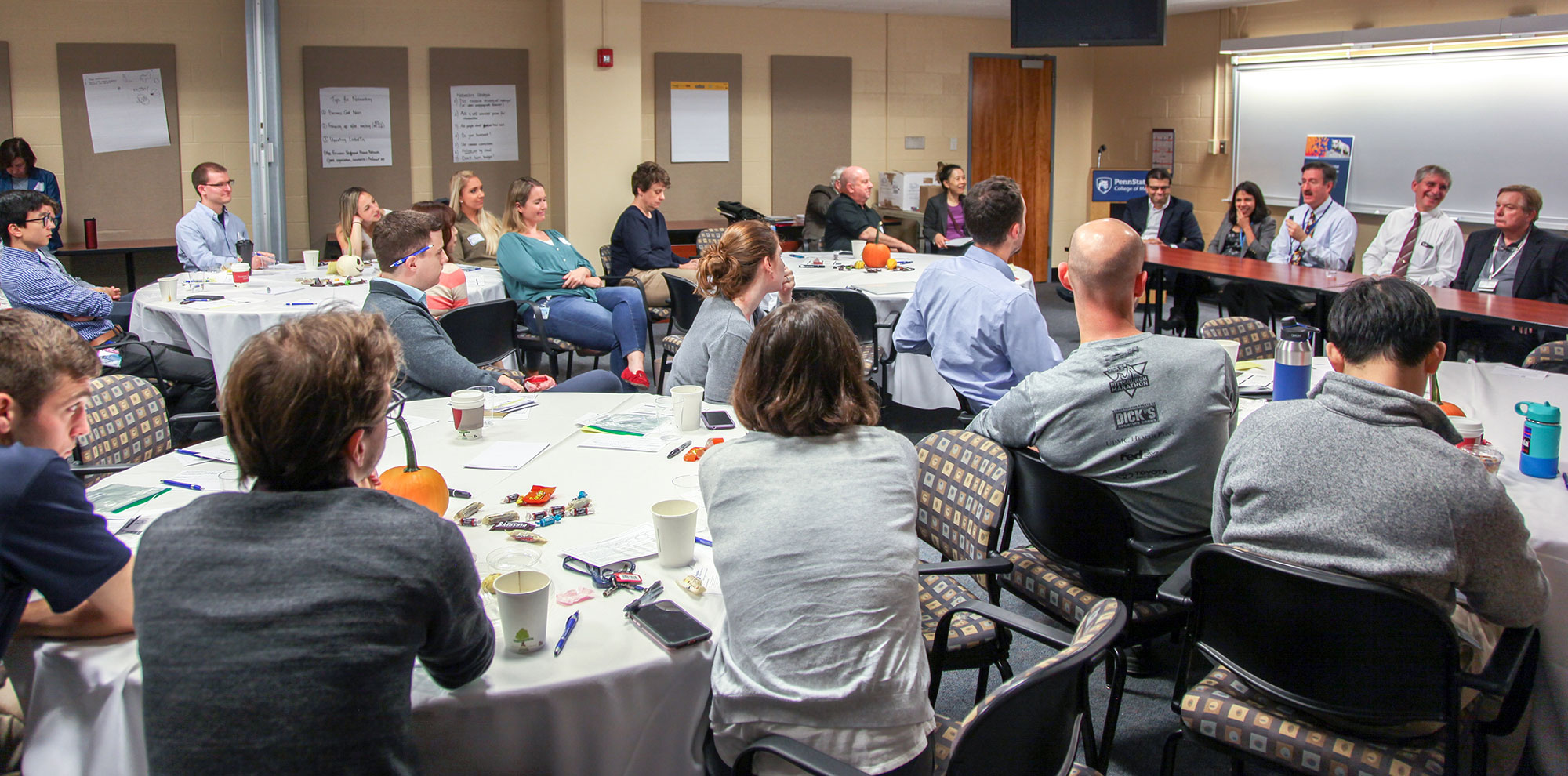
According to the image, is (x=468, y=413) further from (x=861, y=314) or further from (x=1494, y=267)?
(x=1494, y=267)

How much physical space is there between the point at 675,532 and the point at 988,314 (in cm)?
194

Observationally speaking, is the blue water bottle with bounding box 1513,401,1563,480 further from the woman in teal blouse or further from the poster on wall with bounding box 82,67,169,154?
the poster on wall with bounding box 82,67,169,154

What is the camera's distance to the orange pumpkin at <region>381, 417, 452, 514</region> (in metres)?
2.01

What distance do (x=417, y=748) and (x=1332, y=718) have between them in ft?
5.08

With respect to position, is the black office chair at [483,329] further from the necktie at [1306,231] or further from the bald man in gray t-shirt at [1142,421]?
the necktie at [1306,231]

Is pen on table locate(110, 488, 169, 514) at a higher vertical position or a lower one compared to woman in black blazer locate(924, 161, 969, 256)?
lower

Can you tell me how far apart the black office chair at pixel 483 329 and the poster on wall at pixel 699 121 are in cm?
486

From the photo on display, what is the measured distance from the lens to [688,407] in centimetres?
274

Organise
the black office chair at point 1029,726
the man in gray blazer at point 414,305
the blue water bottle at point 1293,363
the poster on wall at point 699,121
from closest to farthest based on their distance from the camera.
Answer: the black office chair at point 1029,726 → the blue water bottle at point 1293,363 → the man in gray blazer at point 414,305 → the poster on wall at point 699,121

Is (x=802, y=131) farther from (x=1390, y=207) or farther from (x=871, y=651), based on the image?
(x=871, y=651)

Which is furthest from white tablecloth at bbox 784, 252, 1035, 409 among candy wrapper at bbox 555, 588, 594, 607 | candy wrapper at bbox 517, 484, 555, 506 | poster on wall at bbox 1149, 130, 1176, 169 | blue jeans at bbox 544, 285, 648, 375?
poster on wall at bbox 1149, 130, 1176, 169

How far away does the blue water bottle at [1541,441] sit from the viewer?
2.41m

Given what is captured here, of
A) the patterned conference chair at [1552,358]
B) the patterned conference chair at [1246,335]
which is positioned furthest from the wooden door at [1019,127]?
the patterned conference chair at [1552,358]

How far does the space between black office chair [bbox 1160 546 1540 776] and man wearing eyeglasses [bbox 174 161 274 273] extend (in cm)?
571
